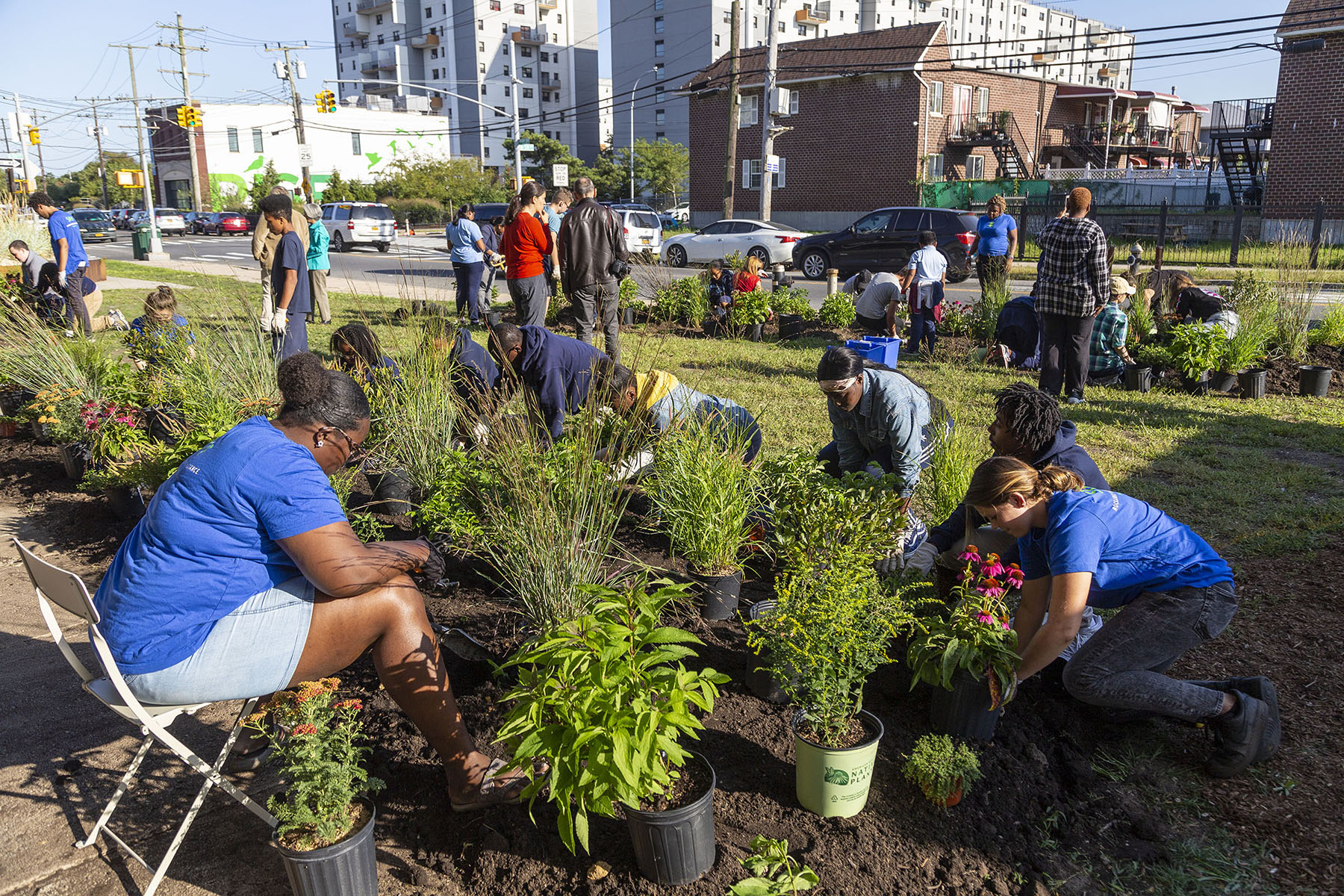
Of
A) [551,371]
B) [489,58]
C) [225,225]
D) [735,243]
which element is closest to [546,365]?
[551,371]

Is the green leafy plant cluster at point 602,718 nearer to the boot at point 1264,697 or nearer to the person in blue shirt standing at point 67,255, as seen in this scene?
the boot at point 1264,697

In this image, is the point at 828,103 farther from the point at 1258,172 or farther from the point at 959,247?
the point at 959,247

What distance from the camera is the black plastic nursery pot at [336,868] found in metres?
2.18

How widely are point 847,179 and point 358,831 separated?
34490mm

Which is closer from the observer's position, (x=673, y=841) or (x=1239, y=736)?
(x=673, y=841)

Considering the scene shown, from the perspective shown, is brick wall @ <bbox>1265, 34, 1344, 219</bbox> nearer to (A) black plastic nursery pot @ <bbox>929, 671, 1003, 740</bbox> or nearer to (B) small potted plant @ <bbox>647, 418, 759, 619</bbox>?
(B) small potted plant @ <bbox>647, 418, 759, 619</bbox>

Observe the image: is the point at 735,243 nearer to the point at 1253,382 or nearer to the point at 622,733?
the point at 1253,382

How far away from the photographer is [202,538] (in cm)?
230

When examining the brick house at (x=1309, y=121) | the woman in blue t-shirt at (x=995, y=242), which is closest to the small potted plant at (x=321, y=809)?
the woman in blue t-shirt at (x=995, y=242)

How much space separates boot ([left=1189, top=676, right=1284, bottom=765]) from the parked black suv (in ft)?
48.6

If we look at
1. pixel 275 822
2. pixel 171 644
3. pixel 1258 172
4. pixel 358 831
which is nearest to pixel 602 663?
pixel 358 831

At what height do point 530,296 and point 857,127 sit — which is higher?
point 857,127

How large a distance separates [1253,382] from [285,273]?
324 inches

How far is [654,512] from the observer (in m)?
4.04
